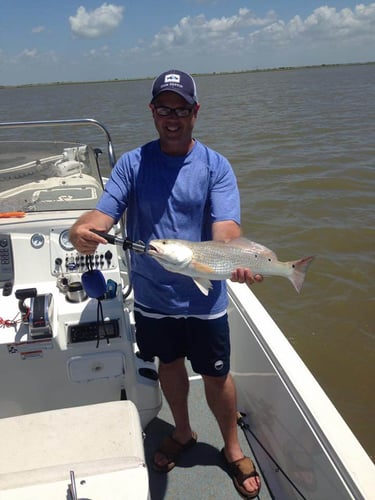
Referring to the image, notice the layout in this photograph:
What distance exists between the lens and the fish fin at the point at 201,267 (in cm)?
206

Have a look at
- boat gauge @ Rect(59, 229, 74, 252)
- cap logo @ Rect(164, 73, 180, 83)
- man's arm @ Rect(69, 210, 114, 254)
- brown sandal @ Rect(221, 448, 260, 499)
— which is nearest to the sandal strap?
brown sandal @ Rect(221, 448, 260, 499)

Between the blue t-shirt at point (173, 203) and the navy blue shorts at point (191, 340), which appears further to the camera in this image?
the navy blue shorts at point (191, 340)

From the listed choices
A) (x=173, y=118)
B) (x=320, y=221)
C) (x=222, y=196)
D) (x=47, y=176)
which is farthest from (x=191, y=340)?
(x=320, y=221)

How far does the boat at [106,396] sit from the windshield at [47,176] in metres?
0.03

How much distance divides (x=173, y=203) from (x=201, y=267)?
0.39m

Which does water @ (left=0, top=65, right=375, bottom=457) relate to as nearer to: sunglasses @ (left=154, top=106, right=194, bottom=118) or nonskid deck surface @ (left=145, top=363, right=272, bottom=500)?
nonskid deck surface @ (left=145, top=363, right=272, bottom=500)

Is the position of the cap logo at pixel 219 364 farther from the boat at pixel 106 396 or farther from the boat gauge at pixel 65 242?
the boat gauge at pixel 65 242

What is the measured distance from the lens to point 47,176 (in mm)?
4223

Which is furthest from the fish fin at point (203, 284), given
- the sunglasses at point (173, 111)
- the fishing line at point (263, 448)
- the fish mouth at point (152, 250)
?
the fishing line at point (263, 448)

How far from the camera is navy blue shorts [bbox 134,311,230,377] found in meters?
2.44

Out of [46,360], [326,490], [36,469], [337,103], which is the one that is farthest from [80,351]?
[337,103]

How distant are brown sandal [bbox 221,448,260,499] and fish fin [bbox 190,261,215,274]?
138cm

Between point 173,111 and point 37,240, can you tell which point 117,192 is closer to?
point 173,111

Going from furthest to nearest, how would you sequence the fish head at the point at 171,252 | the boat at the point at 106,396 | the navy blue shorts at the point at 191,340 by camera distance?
the navy blue shorts at the point at 191,340 < the fish head at the point at 171,252 < the boat at the point at 106,396
